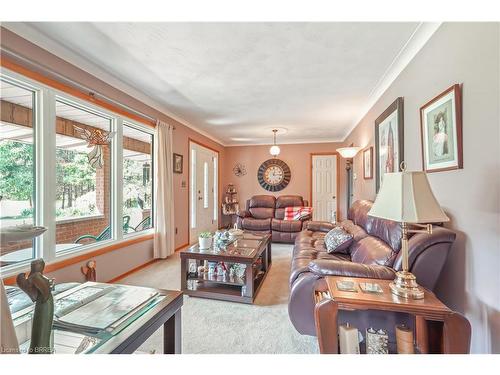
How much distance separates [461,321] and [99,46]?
3.18 m

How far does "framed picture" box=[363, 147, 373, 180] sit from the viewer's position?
3355 millimetres

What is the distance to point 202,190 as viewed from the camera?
5.42 m

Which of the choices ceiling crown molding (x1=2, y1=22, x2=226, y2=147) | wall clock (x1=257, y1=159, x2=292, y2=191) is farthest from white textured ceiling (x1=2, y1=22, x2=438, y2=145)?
wall clock (x1=257, y1=159, x2=292, y2=191)

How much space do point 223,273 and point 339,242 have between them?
4.25ft

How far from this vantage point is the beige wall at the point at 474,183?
3.90ft

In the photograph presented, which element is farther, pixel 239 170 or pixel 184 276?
pixel 239 170

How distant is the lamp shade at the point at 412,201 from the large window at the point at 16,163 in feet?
9.15

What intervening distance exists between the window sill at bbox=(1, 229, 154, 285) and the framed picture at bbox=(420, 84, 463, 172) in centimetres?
330

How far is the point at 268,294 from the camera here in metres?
2.51

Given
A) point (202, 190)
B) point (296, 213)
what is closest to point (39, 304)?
point (202, 190)

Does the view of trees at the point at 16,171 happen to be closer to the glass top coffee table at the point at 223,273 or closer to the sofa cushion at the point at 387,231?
the glass top coffee table at the point at 223,273

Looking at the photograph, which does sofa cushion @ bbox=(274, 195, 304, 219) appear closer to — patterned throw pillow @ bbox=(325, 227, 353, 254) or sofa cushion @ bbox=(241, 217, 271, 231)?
sofa cushion @ bbox=(241, 217, 271, 231)

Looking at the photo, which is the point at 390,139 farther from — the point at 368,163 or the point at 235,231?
the point at 235,231
